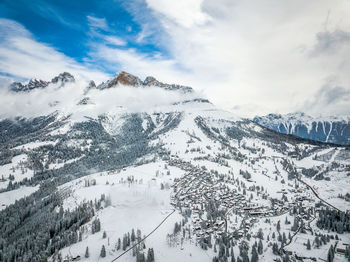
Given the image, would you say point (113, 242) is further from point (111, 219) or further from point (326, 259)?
point (326, 259)

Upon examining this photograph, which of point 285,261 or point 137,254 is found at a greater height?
point 285,261

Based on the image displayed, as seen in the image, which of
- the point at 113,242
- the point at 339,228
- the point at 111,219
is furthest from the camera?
the point at 111,219

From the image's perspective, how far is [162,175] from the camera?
186m

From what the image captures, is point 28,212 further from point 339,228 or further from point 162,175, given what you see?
point 339,228

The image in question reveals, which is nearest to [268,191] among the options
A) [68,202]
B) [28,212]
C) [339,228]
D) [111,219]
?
[339,228]

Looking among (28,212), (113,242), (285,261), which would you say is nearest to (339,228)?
(285,261)

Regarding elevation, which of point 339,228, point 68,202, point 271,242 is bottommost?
point 68,202

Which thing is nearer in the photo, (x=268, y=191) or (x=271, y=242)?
(x=271, y=242)

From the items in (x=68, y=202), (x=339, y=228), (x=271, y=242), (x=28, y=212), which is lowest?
(x=28, y=212)

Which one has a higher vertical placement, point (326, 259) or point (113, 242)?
point (326, 259)

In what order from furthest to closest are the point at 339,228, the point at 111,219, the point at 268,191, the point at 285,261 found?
the point at 268,191 < the point at 111,219 < the point at 339,228 < the point at 285,261

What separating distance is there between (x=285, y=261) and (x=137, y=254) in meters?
61.0

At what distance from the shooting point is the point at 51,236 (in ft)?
371

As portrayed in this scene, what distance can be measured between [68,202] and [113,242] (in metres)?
69.2
